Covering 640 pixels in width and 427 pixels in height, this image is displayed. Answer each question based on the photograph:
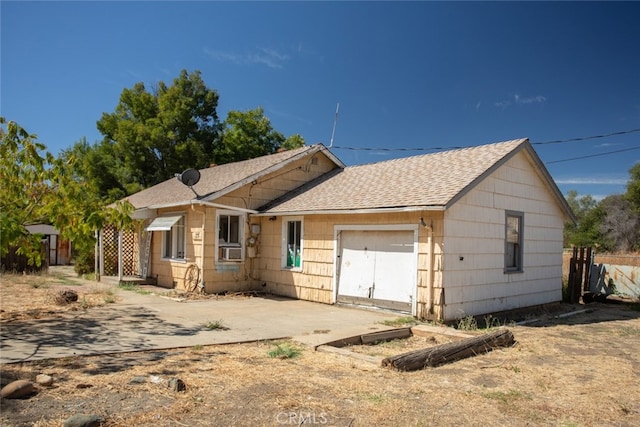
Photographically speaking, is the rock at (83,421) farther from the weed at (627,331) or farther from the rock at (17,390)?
the weed at (627,331)

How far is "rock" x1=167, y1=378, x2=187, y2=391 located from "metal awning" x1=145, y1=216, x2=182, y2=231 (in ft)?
33.2

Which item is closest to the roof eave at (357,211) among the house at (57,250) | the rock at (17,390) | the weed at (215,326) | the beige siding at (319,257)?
the beige siding at (319,257)

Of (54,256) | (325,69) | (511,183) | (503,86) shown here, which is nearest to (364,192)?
(511,183)

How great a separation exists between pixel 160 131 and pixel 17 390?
29175 mm

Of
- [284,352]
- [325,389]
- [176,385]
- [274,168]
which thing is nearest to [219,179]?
[274,168]

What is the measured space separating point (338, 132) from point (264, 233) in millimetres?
6039

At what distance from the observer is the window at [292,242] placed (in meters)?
14.1

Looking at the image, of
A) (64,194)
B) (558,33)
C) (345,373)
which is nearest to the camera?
(345,373)

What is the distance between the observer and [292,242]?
47.0ft

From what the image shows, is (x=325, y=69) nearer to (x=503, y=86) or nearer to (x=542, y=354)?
(x=503, y=86)

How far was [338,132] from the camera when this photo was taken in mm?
18875

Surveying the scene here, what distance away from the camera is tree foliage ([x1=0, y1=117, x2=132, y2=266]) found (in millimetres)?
7711

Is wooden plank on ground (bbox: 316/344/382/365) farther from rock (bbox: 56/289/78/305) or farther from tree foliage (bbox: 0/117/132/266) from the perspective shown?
rock (bbox: 56/289/78/305)

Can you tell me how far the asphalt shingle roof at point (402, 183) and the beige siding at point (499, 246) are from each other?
0.44 metres
